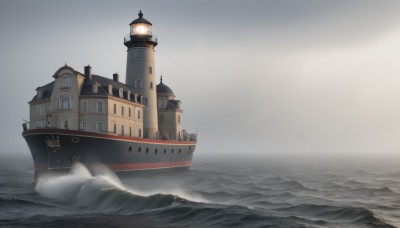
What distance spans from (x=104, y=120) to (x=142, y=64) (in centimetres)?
1644

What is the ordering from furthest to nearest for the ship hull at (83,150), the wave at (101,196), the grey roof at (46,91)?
the grey roof at (46,91) → the ship hull at (83,150) → the wave at (101,196)

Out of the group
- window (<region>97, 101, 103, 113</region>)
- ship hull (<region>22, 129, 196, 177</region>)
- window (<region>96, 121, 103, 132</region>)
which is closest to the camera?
ship hull (<region>22, 129, 196, 177</region>)

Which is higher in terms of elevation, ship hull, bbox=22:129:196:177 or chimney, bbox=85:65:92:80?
chimney, bbox=85:65:92:80

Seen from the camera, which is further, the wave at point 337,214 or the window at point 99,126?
the window at point 99,126

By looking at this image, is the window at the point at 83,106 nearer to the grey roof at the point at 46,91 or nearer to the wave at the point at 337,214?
the grey roof at the point at 46,91

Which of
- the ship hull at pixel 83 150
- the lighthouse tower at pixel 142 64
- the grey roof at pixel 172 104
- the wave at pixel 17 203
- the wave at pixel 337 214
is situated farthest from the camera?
the grey roof at pixel 172 104

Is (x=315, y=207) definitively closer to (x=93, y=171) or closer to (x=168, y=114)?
(x=93, y=171)

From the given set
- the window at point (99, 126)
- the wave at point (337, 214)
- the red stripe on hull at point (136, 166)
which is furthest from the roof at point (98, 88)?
the wave at point (337, 214)

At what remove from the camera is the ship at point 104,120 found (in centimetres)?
4400

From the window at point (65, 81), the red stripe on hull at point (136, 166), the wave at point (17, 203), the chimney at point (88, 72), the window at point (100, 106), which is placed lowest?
the wave at point (17, 203)

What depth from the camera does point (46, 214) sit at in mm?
24234

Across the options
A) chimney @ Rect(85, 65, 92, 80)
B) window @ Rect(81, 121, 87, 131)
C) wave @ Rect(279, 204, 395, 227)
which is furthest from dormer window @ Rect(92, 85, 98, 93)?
wave @ Rect(279, 204, 395, 227)

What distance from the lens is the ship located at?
44.0 m

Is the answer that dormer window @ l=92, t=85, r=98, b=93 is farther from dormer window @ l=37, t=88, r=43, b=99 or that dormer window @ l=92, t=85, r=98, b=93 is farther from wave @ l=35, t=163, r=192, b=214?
wave @ l=35, t=163, r=192, b=214
